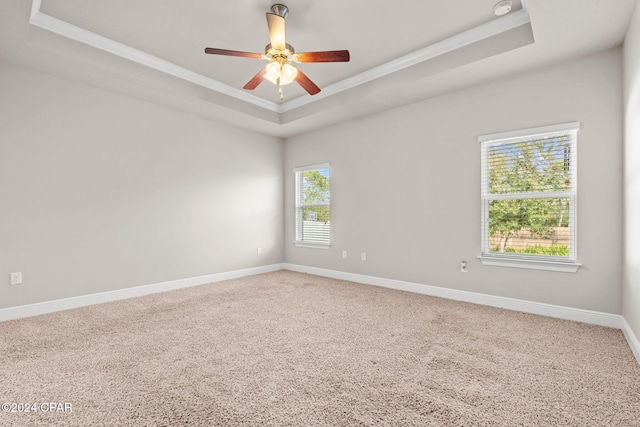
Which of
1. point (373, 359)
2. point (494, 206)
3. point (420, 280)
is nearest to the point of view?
point (373, 359)

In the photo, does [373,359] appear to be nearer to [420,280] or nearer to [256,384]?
[256,384]

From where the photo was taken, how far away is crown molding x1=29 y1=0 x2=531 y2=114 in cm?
278

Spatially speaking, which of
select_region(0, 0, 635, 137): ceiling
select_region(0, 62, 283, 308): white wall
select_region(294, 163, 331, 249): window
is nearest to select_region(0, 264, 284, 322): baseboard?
select_region(0, 62, 283, 308): white wall

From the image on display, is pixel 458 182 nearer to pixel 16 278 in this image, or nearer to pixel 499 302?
pixel 499 302

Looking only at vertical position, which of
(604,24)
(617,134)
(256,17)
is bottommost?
(617,134)

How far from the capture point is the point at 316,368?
6.76 ft

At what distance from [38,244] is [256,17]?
3278 mm

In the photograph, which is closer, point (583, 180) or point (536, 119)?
point (583, 180)

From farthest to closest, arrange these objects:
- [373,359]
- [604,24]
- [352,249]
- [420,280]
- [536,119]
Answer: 1. [352,249]
2. [420,280]
3. [536,119]
4. [604,24]
5. [373,359]

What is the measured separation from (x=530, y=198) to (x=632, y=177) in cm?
92

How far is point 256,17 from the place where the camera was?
282 centimetres

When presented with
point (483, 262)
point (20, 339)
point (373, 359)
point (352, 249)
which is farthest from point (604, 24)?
point (20, 339)

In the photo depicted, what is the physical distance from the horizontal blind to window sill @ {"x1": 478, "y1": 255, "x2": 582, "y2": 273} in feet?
0.23

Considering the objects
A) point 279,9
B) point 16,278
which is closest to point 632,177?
point 279,9
